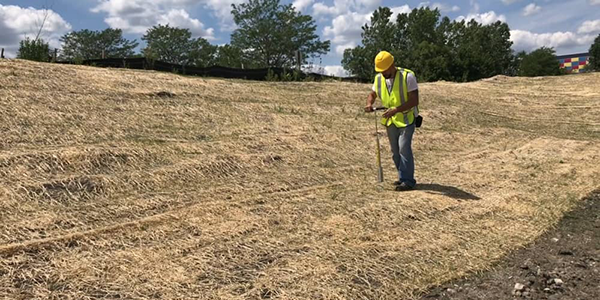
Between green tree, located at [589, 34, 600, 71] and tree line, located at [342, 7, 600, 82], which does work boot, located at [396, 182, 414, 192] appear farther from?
green tree, located at [589, 34, 600, 71]

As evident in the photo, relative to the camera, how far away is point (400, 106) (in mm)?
5871

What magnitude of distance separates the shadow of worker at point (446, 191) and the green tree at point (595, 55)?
5814 cm

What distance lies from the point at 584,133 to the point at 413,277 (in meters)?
10.6

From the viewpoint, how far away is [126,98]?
912 cm

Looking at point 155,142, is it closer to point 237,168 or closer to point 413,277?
point 237,168

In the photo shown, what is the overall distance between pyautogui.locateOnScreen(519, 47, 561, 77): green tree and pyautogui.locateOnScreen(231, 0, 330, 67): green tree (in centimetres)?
Answer: 2805

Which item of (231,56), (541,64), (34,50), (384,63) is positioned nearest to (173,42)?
(231,56)

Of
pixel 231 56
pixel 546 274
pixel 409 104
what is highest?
pixel 231 56

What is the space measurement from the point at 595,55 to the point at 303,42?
116 feet

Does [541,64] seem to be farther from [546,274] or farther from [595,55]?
[546,274]

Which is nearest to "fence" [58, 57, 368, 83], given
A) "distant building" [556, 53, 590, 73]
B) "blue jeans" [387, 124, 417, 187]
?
"blue jeans" [387, 124, 417, 187]

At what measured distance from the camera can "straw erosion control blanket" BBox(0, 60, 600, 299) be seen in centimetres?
366

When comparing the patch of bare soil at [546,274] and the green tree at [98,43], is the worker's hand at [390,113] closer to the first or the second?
the patch of bare soil at [546,274]

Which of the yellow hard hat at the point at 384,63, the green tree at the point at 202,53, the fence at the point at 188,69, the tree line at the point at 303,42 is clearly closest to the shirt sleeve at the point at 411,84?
the yellow hard hat at the point at 384,63
